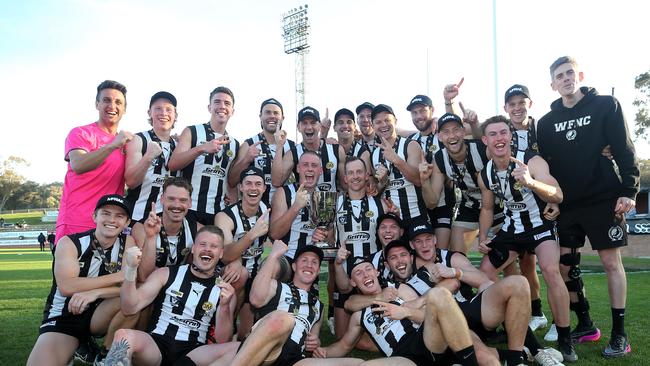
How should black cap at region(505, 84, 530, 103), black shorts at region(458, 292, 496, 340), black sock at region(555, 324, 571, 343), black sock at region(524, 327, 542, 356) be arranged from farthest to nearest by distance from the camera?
black cap at region(505, 84, 530, 103) < black sock at region(555, 324, 571, 343) < black sock at region(524, 327, 542, 356) < black shorts at region(458, 292, 496, 340)

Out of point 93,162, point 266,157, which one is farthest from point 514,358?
point 93,162

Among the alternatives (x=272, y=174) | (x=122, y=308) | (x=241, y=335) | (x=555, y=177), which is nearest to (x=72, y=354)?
(x=122, y=308)

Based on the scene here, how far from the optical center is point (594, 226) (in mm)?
4746

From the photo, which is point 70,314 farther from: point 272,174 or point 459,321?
point 459,321

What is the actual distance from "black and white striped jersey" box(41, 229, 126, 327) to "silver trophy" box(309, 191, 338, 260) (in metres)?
2.04

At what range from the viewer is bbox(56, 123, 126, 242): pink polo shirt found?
4648 millimetres

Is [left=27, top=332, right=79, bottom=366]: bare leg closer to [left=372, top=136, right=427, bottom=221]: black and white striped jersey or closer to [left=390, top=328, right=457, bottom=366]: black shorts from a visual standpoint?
[left=390, top=328, right=457, bottom=366]: black shorts

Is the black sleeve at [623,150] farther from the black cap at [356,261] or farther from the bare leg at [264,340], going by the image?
the bare leg at [264,340]

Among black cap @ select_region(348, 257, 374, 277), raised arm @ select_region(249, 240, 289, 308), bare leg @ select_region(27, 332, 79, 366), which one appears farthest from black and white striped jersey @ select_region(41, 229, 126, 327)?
black cap @ select_region(348, 257, 374, 277)

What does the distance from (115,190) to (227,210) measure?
3.84 feet

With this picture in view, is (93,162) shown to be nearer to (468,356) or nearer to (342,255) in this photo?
(342,255)

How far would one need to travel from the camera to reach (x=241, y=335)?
481 centimetres

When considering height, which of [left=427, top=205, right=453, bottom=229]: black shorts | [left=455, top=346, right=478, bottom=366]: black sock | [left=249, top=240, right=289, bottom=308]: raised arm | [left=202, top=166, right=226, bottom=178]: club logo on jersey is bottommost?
[left=455, top=346, right=478, bottom=366]: black sock

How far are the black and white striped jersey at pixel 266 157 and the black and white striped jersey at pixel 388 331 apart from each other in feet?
7.28
